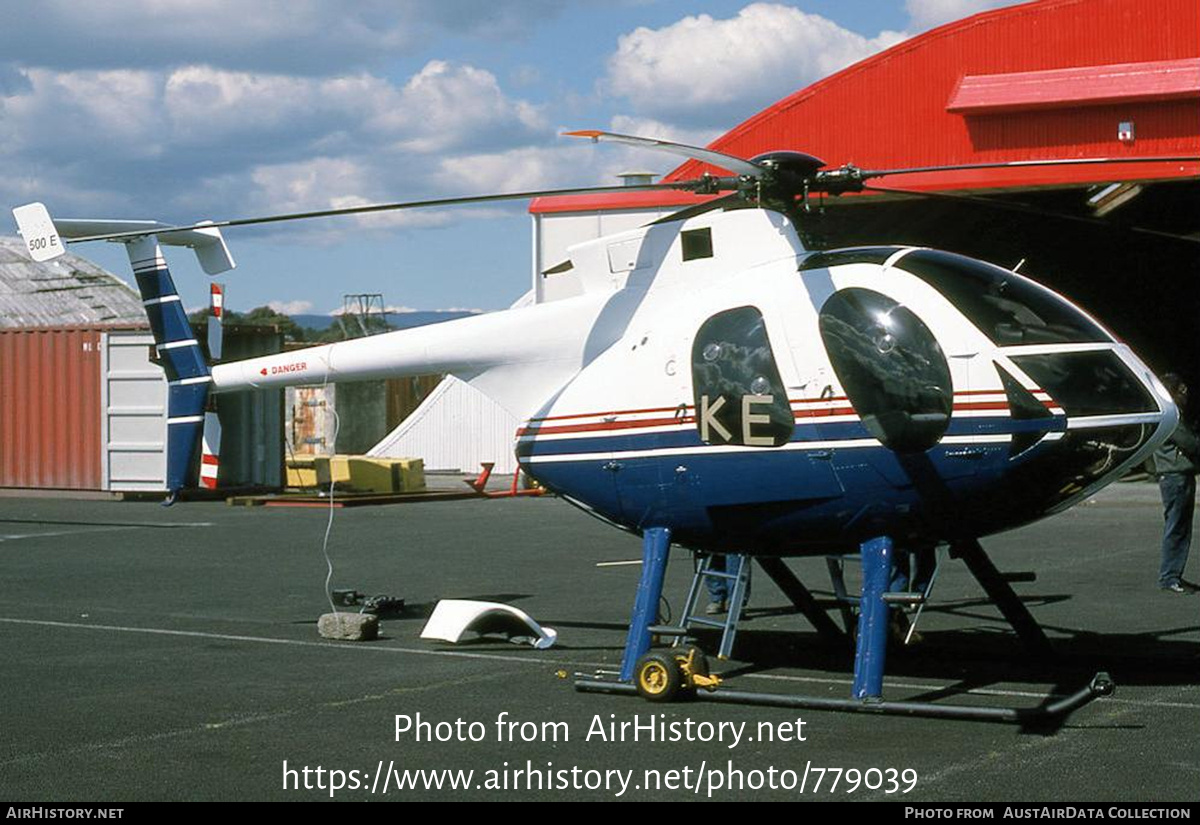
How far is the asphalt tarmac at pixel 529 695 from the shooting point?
23.6 ft

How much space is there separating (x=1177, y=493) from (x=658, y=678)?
754 centimetres

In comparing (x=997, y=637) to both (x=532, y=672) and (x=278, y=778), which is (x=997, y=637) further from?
(x=278, y=778)

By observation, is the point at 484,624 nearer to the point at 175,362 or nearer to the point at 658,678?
the point at 658,678

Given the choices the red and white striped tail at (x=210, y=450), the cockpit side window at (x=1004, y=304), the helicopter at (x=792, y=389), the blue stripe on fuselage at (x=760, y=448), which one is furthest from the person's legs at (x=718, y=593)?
the cockpit side window at (x=1004, y=304)

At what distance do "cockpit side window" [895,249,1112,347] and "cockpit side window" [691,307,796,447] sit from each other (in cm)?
99

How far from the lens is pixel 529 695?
9430mm

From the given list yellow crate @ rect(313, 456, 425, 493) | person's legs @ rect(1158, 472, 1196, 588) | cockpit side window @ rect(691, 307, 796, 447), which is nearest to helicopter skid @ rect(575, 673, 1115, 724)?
cockpit side window @ rect(691, 307, 796, 447)

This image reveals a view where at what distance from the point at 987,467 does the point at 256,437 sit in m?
23.2

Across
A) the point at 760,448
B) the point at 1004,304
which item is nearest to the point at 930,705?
the point at 760,448

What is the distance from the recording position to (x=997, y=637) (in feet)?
38.0

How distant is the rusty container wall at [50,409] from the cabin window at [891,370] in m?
23.7

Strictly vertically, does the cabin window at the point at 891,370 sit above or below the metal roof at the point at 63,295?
below

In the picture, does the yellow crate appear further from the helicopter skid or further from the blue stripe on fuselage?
the helicopter skid

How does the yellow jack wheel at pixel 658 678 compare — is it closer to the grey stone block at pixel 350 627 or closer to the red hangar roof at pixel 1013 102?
the grey stone block at pixel 350 627
